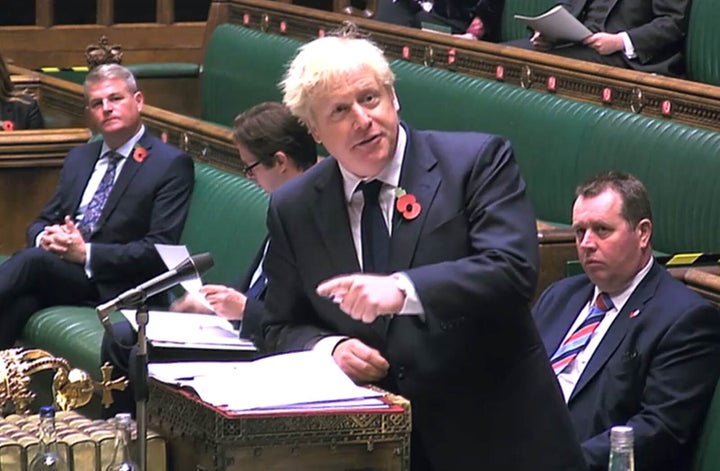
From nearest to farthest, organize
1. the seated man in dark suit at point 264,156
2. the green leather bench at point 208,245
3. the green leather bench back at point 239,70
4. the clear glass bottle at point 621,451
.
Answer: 1. the clear glass bottle at point 621,451
2. the seated man in dark suit at point 264,156
3. the green leather bench at point 208,245
4. the green leather bench back at point 239,70

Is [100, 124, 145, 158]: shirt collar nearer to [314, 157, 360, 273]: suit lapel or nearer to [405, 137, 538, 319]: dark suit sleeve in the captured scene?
[314, 157, 360, 273]: suit lapel

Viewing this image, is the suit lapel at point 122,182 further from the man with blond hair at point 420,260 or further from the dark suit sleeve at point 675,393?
the man with blond hair at point 420,260

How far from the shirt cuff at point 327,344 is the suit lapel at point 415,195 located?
0.52 ft

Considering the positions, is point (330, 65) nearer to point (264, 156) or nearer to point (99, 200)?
point (264, 156)

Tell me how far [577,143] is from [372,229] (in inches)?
114

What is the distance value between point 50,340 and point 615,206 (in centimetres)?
243

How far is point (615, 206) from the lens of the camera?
3982 mm

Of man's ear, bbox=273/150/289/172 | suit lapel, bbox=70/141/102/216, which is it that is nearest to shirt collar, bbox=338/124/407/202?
man's ear, bbox=273/150/289/172

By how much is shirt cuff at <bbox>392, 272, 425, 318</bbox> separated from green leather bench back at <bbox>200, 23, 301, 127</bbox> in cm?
519

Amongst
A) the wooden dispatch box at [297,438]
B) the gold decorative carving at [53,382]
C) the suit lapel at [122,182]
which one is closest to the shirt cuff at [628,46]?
the suit lapel at [122,182]

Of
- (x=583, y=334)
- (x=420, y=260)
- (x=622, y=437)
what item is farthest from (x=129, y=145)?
(x=622, y=437)

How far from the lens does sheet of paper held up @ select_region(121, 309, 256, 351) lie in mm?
3875

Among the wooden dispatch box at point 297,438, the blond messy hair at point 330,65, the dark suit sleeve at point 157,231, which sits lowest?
the dark suit sleeve at point 157,231

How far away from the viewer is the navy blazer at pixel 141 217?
577 centimetres
